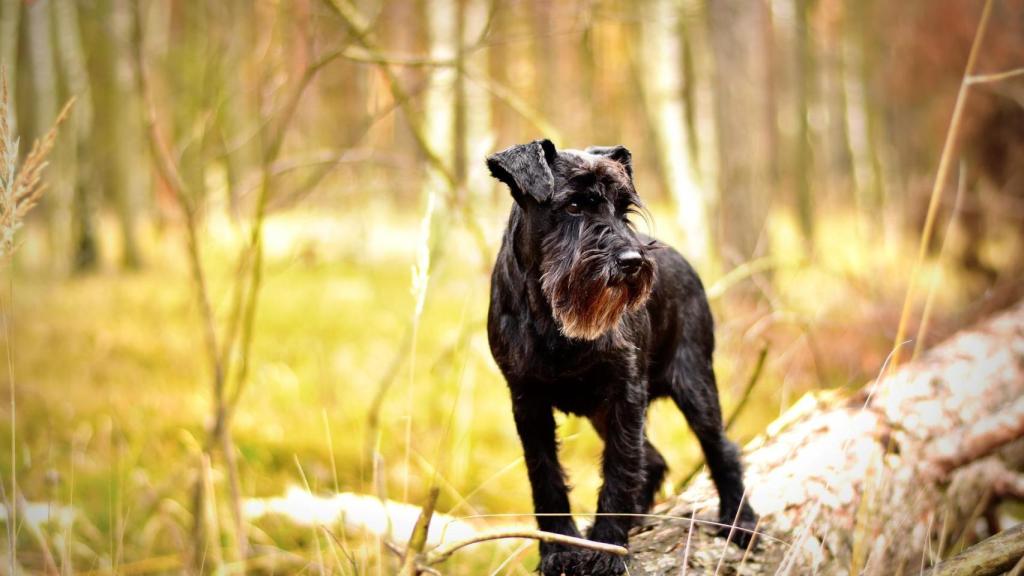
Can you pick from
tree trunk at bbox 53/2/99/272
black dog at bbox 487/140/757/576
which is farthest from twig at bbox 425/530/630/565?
tree trunk at bbox 53/2/99/272

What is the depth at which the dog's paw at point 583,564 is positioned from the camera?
2.47 metres

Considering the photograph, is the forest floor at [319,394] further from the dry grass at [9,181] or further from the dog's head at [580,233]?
the dry grass at [9,181]

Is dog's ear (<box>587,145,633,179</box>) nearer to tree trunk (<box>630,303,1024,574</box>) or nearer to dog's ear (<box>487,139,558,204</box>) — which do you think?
dog's ear (<box>487,139,558,204</box>)

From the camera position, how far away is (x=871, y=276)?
30.0 feet

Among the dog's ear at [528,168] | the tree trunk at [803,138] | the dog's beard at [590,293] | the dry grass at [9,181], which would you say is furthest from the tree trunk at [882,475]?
the tree trunk at [803,138]

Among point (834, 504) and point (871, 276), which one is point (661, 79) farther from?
point (834, 504)

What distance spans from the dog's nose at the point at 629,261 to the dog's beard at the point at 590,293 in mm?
23

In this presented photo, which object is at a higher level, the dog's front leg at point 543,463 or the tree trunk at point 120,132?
the tree trunk at point 120,132

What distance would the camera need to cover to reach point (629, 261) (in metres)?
2.40

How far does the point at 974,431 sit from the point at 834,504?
51.0 inches

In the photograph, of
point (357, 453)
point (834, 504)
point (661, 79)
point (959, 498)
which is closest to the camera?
point (834, 504)

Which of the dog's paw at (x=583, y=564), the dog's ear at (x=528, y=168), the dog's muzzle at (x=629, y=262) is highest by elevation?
the dog's ear at (x=528, y=168)

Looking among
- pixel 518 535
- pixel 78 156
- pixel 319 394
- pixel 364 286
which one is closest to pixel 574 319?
pixel 518 535

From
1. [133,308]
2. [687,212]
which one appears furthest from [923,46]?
[133,308]
